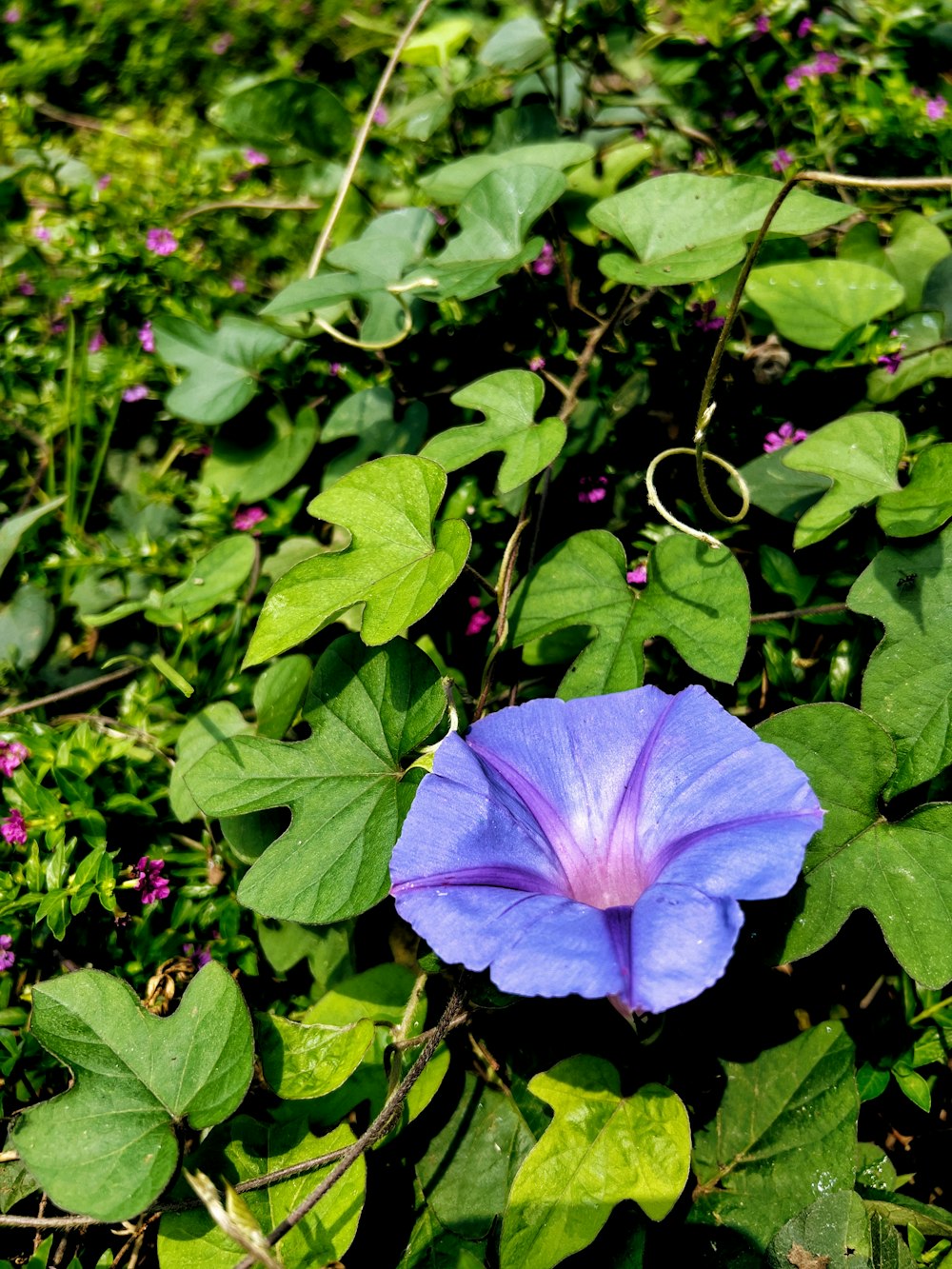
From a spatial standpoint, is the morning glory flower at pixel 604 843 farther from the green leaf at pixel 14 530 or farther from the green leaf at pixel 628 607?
the green leaf at pixel 14 530

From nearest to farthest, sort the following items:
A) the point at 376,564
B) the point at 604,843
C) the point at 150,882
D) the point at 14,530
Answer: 1. the point at 604,843
2. the point at 376,564
3. the point at 150,882
4. the point at 14,530

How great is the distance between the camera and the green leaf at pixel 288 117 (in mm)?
2602

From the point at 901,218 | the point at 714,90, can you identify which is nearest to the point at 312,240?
the point at 714,90

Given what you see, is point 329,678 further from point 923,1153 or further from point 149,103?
point 149,103

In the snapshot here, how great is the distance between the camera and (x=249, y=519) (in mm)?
2365

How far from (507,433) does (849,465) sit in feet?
1.99

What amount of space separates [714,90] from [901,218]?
87 centimetres

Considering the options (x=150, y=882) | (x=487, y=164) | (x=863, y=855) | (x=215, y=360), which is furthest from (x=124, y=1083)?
(x=487, y=164)

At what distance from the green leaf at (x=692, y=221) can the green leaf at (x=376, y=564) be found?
602 millimetres

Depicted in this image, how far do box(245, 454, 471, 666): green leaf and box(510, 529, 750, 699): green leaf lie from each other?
0.24m

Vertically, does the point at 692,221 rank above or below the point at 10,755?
above

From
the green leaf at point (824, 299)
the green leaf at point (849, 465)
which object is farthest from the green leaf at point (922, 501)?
the green leaf at point (824, 299)

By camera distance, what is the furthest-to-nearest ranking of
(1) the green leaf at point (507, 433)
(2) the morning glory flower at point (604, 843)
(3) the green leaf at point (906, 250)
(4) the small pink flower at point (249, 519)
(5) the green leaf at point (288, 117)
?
(5) the green leaf at point (288, 117) → (4) the small pink flower at point (249, 519) → (3) the green leaf at point (906, 250) → (1) the green leaf at point (507, 433) → (2) the morning glory flower at point (604, 843)

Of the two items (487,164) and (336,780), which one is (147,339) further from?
(336,780)
